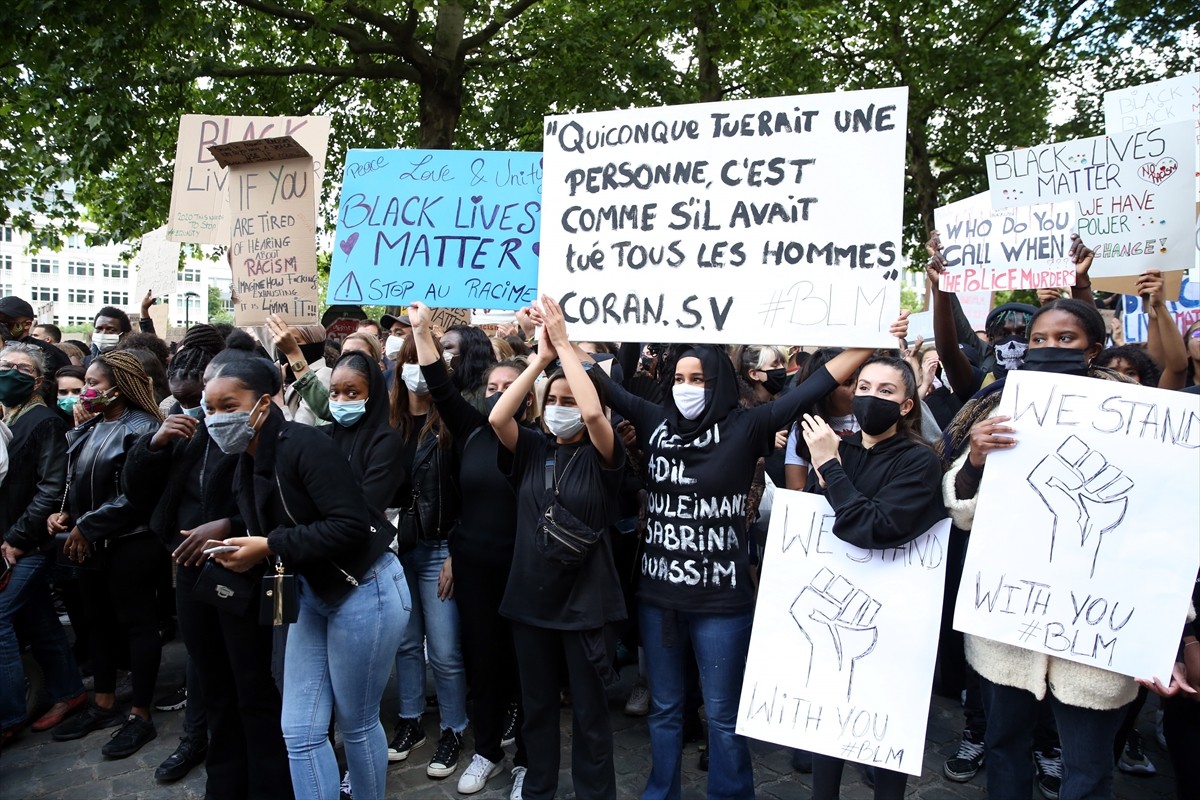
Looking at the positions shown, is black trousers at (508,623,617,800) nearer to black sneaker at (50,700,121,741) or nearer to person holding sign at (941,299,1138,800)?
person holding sign at (941,299,1138,800)

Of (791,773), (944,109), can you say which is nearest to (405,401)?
(791,773)

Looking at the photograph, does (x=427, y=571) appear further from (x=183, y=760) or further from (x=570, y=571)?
(x=183, y=760)

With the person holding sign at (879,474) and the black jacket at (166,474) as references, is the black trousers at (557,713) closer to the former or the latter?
the person holding sign at (879,474)

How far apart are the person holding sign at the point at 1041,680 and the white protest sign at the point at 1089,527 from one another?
0.37 ft

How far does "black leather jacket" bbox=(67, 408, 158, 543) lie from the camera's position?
464 centimetres

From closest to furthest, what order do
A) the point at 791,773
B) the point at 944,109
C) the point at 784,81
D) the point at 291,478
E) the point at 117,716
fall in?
the point at 291,478
the point at 791,773
the point at 117,716
the point at 784,81
the point at 944,109

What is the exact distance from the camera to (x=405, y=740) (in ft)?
15.5

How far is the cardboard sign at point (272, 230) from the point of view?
5473 mm

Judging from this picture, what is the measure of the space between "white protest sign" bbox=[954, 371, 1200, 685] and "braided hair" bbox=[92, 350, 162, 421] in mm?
4310

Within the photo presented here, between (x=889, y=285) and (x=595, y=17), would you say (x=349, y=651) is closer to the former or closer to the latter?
(x=889, y=285)

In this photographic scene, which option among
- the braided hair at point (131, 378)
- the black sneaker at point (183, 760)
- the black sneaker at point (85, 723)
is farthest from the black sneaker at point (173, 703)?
the braided hair at point (131, 378)

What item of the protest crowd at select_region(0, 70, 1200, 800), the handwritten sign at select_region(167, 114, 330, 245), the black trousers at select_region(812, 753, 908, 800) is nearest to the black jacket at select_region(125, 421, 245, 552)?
the protest crowd at select_region(0, 70, 1200, 800)

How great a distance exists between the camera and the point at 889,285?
3387 millimetres

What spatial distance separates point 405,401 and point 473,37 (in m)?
9.70
